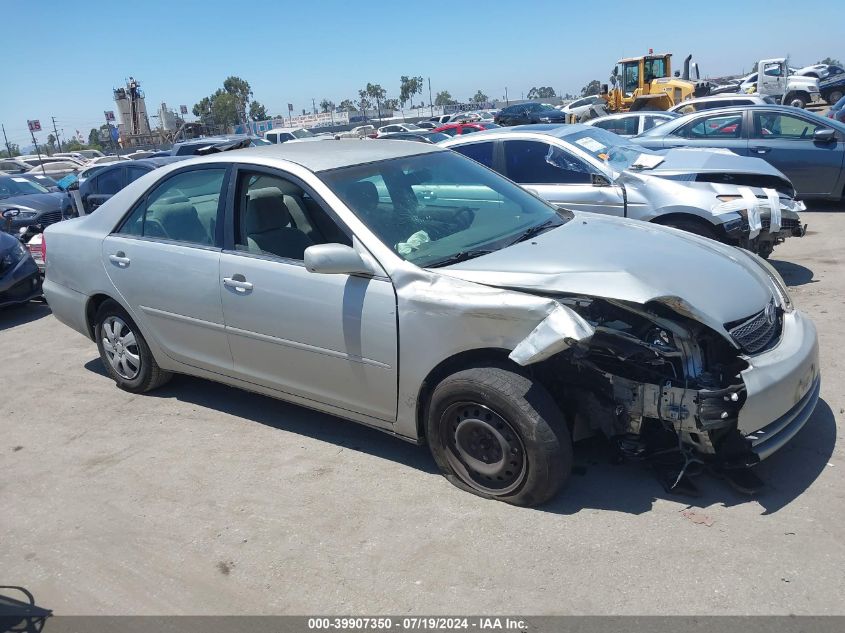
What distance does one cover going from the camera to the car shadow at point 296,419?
14.1ft

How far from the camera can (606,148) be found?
25.0 feet

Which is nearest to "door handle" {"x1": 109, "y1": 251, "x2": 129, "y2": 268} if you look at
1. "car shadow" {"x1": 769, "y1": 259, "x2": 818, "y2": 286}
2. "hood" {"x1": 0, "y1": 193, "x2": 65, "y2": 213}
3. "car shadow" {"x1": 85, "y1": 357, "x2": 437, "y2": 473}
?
"car shadow" {"x1": 85, "y1": 357, "x2": 437, "y2": 473}

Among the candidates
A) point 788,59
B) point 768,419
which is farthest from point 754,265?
point 788,59

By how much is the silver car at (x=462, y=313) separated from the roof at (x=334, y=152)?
27 millimetres

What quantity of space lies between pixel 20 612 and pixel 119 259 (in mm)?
2575

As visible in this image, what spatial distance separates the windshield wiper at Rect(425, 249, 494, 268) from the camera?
12.3ft

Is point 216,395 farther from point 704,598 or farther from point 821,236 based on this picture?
point 821,236

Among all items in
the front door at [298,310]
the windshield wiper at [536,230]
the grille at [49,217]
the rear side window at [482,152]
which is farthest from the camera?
the grille at [49,217]

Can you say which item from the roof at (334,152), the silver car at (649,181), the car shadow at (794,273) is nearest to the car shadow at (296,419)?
the roof at (334,152)

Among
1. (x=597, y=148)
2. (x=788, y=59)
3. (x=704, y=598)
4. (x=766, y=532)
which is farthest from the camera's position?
(x=788, y=59)

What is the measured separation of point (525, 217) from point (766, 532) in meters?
2.21

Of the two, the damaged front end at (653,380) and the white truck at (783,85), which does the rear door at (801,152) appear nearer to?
the damaged front end at (653,380)

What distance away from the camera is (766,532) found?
3.21 meters

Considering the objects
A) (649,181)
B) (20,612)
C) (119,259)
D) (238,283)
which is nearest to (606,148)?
(649,181)
